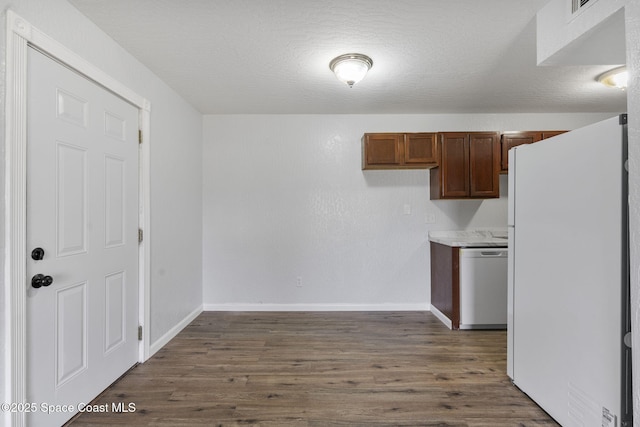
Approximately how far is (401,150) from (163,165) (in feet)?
8.14

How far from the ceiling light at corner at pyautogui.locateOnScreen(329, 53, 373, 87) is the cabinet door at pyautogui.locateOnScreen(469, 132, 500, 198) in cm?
175

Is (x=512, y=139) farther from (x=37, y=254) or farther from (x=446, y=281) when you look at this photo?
(x=37, y=254)

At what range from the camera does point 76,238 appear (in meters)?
1.83

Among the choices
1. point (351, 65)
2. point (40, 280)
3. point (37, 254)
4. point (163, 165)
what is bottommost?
point (40, 280)

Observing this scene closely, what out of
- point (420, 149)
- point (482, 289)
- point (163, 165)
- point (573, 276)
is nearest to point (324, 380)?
point (573, 276)

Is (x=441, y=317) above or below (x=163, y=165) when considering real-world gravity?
below

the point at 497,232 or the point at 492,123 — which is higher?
the point at 492,123

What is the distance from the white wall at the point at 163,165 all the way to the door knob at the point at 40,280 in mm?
142

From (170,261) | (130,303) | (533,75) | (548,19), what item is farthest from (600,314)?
(170,261)

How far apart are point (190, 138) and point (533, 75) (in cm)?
342

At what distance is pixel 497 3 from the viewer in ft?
5.86

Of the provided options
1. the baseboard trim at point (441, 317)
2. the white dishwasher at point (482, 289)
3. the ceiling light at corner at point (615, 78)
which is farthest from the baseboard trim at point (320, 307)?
the ceiling light at corner at point (615, 78)

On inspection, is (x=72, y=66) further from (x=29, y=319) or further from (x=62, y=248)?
(x=29, y=319)

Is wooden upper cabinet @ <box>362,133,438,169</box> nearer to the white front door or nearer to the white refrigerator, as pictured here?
the white refrigerator
